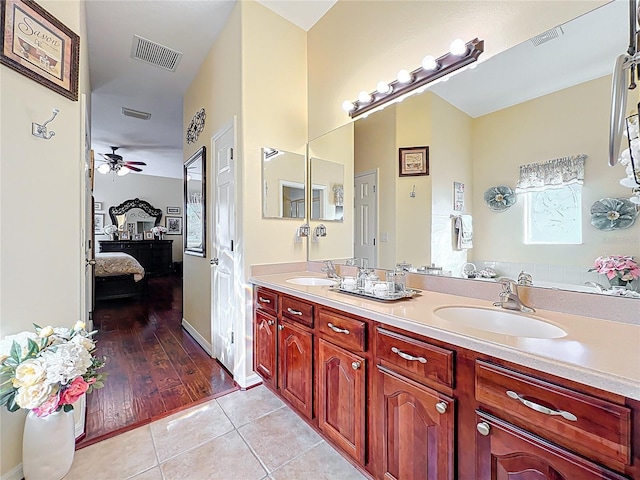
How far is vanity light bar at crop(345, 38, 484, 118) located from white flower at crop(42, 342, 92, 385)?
216cm

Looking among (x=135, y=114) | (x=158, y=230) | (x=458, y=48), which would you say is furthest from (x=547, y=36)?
(x=158, y=230)

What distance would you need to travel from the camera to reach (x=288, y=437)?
1.73 metres

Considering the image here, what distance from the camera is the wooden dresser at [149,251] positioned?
707cm

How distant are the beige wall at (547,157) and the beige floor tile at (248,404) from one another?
1.68 meters

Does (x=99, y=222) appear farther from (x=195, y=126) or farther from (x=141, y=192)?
(x=195, y=126)

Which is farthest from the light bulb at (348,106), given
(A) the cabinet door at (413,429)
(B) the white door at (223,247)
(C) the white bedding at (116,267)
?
(C) the white bedding at (116,267)

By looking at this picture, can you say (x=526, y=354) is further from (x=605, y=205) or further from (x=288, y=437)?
(x=288, y=437)

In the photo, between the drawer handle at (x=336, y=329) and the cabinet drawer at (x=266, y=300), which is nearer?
the drawer handle at (x=336, y=329)

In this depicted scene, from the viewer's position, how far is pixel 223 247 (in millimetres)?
2580

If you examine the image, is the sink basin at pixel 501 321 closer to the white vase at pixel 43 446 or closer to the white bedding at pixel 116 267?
the white vase at pixel 43 446

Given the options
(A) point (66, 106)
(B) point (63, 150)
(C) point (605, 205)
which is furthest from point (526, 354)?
(A) point (66, 106)

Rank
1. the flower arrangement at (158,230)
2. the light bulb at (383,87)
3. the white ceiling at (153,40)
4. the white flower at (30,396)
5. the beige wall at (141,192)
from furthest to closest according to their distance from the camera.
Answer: the flower arrangement at (158,230)
the beige wall at (141,192)
the white ceiling at (153,40)
the light bulb at (383,87)
the white flower at (30,396)

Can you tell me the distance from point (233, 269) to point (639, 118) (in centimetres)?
234

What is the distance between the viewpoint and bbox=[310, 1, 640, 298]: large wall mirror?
1152 mm
